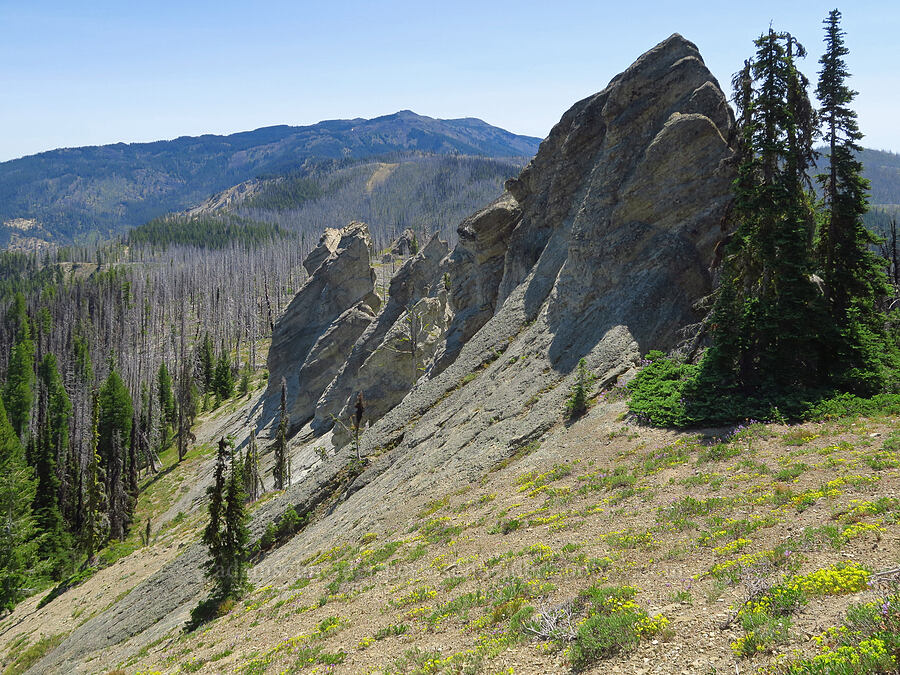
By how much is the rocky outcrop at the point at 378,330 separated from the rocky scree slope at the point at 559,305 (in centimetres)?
2226

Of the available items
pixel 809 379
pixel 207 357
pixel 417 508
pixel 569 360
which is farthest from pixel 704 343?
pixel 207 357

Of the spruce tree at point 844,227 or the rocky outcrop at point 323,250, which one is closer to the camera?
the spruce tree at point 844,227

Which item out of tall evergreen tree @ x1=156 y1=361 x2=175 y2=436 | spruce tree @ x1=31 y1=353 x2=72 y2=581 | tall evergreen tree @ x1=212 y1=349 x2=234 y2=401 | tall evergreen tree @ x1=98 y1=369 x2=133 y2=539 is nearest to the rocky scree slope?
spruce tree @ x1=31 y1=353 x2=72 y2=581

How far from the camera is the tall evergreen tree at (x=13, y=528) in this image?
170 ft

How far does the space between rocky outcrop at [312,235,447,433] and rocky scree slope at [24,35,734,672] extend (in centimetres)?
2226

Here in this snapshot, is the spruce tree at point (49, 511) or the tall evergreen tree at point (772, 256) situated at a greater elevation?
the tall evergreen tree at point (772, 256)

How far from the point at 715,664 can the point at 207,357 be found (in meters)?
130

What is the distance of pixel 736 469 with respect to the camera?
16.0 meters

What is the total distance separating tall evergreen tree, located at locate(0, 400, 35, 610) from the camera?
51.8 metres

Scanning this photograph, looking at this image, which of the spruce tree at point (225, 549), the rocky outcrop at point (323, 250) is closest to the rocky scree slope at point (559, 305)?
the spruce tree at point (225, 549)

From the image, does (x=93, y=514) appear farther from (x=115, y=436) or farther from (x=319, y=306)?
(x=319, y=306)

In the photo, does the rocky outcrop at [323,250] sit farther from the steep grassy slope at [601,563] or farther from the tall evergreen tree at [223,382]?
the steep grassy slope at [601,563]

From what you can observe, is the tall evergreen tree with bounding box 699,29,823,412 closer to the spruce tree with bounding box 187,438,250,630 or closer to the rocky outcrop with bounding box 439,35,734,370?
the rocky outcrop with bounding box 439,35,734,370

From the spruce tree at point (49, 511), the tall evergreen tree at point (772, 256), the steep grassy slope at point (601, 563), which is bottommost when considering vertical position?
the spruce tree at point (49, 511)
